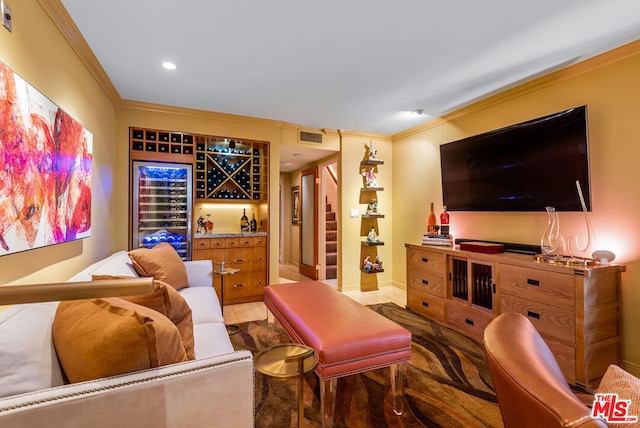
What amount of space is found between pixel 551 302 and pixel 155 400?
264cm

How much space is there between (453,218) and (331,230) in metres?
2.83

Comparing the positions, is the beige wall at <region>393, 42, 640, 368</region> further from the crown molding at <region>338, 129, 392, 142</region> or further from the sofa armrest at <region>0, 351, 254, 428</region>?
the sofa armrest at <region>0, 351, 254, 428</region>

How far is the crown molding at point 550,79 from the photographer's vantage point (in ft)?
7.54

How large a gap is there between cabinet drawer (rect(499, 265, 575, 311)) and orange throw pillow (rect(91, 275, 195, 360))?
8.21 ft

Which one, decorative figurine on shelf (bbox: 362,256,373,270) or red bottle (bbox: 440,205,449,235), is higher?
red bottle (bbox: 440,205,449,235)

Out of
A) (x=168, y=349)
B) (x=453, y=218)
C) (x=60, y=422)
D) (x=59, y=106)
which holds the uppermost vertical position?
(x=59, y=106)

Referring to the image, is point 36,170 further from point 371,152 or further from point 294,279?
point 294,279

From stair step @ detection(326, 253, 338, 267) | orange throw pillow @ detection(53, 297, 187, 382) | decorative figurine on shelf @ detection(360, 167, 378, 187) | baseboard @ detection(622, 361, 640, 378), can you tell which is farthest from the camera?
stair step @ detection(326, 253, 338, 267)

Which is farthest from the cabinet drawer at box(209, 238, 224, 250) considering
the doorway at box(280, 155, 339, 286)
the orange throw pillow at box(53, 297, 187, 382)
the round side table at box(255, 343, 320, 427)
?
the round side table at box(255, 343, 320, 427)

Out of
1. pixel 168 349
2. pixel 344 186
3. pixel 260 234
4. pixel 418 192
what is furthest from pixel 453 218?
pixel 168 349

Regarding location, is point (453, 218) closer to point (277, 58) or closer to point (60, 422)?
point (277, 58)

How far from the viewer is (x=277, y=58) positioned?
8.29 feet

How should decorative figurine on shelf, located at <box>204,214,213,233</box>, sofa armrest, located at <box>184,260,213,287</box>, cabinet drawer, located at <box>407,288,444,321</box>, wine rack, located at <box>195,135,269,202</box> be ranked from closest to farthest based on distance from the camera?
sofa armrest, located at <box>184,260,213,287</box>, cabinet drawer, located at <box>407,288,444,321</box>, wine rack, located at <box>195,135,269,202</box>, decorative figurine on shelf, located at <box>204,214,213,233</box>

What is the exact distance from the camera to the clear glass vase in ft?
8.21
